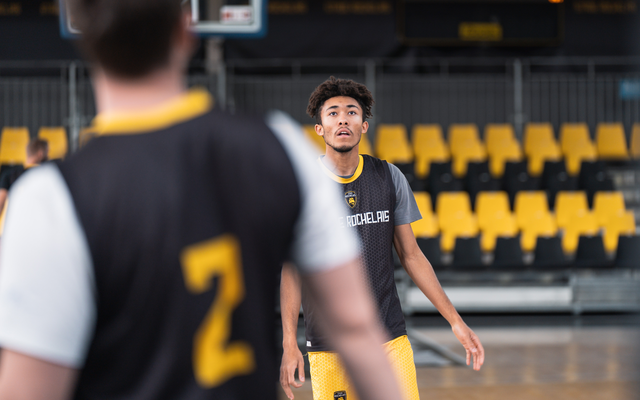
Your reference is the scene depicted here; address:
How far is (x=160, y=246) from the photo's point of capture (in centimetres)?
93

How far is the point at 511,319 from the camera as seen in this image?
9.20m

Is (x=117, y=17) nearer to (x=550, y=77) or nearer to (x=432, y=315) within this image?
(x=432, y=315)

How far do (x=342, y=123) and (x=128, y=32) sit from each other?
2109 millimetres

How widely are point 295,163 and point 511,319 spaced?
8751 millimetres

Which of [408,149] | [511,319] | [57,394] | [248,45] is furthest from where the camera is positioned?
[248,45]

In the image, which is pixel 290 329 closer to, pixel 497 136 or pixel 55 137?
pixel 55 137

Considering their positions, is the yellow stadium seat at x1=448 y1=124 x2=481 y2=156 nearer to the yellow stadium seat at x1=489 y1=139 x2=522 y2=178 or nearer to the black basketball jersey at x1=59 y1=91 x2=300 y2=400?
the yellow stadium seat at x1=489 y1=139 x2=522 y2=178

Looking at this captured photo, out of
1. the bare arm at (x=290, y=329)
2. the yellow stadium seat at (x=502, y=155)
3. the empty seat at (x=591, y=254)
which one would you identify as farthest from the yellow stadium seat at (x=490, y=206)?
the bare arm at (x=290, y=329)

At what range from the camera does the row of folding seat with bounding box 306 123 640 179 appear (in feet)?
39.5

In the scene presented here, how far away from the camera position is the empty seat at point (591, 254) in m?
9.22

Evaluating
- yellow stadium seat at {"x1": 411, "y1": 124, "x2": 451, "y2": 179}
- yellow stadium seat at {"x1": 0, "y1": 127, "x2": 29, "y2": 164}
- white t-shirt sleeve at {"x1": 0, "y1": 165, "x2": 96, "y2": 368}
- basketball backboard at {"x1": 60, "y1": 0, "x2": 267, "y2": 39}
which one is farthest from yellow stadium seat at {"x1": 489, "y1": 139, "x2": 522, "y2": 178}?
white t-shirt sleeve at {"x1": 0, "y1": 165, "x2": 96, "y2": 368}

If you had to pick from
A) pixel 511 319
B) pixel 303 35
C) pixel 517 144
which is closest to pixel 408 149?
pixel 517 144

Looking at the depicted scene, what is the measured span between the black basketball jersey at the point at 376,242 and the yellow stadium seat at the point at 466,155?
360 inches

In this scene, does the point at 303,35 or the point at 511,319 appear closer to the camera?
the point at 511,319
